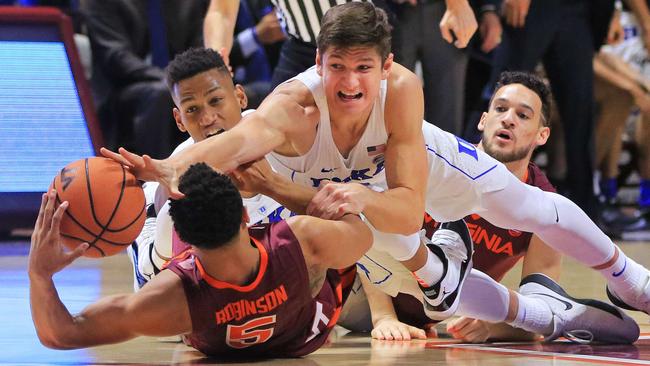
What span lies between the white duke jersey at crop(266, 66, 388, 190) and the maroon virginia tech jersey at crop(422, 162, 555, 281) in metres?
0.80

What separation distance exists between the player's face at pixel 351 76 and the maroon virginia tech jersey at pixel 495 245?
3.69 feet

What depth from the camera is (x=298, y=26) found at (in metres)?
5.31

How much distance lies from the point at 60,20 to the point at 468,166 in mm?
4231

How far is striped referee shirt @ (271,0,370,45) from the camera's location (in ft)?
17.1

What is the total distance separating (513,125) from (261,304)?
1927 mm

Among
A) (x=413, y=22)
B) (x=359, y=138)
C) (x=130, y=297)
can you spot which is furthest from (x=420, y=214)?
(x=413, y=22)

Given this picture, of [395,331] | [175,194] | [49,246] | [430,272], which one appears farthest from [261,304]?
[395,331]

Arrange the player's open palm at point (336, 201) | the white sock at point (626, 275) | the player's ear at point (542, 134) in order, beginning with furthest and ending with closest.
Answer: the player's ear at point (542, 134) → the white sock at point (626, 275) → the player's open palm at point (336, 201)

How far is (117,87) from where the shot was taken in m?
8.38

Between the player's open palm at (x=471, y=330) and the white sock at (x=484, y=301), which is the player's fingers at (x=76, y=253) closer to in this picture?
the white sock at (x=484, y=301)

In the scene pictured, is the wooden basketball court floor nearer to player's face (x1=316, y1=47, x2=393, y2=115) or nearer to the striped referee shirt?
player's face (x1=316, y1=47, x2=393, y2=115)

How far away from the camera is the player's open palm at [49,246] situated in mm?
3328

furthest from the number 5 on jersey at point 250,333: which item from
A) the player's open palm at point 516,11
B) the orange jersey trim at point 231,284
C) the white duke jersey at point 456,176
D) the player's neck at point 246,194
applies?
the player's open palm at point 516,11

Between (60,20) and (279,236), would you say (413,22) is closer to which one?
(60,20)
